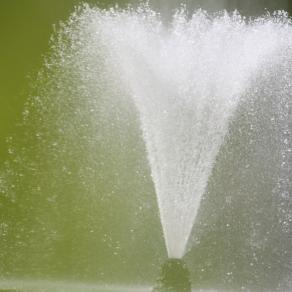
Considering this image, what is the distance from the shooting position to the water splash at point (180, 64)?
5.90 metres

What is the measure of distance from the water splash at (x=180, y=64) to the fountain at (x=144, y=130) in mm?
16

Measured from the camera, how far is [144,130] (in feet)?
20.1

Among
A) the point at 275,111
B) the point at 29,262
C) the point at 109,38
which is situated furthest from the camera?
the point at 275,111

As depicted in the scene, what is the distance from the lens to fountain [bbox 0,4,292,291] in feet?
19.8

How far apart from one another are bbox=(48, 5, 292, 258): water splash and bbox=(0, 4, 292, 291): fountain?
0.02m

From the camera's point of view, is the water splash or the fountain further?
the fountain

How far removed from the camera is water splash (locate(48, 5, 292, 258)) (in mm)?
5898

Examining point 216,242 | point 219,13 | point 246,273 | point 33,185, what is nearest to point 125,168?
point 33,185

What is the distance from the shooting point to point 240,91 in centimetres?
651

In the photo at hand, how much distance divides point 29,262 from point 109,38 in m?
3.29

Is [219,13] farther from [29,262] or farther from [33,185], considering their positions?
[29,262]

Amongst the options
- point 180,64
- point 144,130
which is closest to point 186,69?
point 180,64

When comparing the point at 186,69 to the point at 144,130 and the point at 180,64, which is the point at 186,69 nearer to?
the point at 180,64

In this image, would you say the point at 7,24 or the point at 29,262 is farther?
the point at 7,24
